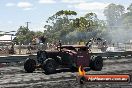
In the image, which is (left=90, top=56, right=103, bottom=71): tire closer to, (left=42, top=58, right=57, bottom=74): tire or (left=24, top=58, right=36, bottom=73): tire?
(left=42, top=58, right=57, bottom=74): tire

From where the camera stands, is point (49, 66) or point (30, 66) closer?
point (49, 66)

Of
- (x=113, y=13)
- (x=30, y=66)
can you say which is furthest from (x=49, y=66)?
(x=113, y=13)

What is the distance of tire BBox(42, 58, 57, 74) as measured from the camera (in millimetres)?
15484

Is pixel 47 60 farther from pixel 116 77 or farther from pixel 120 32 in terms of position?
pixel 120 32

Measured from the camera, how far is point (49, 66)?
1555 cm

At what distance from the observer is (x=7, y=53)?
28.6 m

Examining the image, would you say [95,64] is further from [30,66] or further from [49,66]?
[30,66]

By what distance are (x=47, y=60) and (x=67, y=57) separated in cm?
124

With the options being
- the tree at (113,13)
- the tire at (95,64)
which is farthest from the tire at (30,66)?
the tree at (113,13)

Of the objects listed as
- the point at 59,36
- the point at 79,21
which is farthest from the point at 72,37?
the point at 59,36

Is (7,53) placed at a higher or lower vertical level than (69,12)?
lower

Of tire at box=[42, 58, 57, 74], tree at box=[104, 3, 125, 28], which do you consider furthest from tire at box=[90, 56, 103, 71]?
tree at box=[104, 3, 125, 28]

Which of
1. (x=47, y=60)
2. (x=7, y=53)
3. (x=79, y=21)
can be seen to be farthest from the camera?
(x=79, y=21)

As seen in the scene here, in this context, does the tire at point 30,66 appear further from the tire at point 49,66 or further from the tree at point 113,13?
the tree at point 113,13
